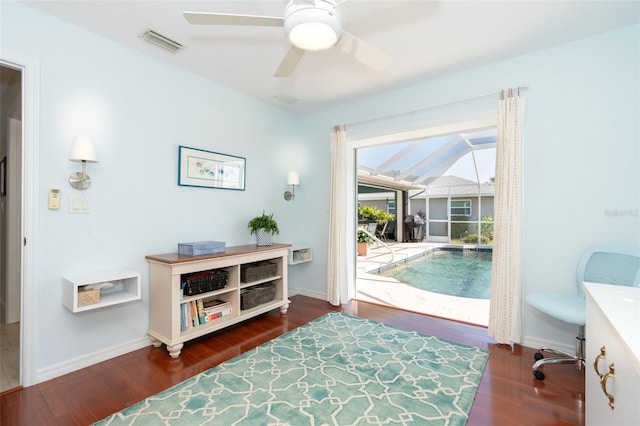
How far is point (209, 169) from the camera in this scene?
10.5 ft

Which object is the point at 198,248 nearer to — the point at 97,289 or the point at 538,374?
the point at 97,289

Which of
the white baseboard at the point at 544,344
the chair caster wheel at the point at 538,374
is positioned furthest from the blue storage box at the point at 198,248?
the white baseboard at the point at 544,344

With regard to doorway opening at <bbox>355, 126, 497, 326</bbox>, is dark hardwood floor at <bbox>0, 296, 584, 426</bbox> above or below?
below

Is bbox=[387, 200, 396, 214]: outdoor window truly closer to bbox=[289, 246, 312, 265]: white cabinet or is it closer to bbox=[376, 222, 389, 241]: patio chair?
bbox=[376, 222, 389, 241]: patio chair

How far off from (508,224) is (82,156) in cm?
349

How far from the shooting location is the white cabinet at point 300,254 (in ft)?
13.0

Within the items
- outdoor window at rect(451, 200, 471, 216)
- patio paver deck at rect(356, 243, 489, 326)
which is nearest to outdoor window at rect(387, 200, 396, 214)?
outdoor window at rect(451, 200, 471, 216)

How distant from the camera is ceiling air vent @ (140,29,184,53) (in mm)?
2368

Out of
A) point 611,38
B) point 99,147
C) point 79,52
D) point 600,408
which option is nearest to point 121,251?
point 99,147

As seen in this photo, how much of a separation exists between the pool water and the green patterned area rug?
7.07 ft

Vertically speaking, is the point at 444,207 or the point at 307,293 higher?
the point at 444,207

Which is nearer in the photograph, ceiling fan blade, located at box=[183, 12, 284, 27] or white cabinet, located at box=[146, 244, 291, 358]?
ceiling fan blade, located at box=[183, 12, 284, 27]

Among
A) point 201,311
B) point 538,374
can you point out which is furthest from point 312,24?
point 538,374

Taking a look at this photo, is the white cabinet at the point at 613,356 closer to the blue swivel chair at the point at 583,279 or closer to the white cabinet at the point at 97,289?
the blue swivel chair at the point at 583,279
